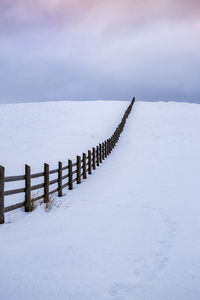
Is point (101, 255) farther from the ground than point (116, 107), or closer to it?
closer to it

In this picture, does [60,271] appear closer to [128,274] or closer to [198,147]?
[128,274]

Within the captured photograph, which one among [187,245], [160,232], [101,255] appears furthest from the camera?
[160,232]

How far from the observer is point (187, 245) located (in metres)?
6.38

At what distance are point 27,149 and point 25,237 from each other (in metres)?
20.3

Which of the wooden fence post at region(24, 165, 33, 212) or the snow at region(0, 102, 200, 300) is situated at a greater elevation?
the wooden fence post at region(24, 165, 33, 212)

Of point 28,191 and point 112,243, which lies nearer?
point 112,243

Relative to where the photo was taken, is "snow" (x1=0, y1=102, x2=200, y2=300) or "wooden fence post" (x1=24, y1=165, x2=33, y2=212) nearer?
"snow" (x1=0, y1=102, x2=200, y2=300)

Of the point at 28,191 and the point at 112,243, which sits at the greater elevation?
the point at 28,191

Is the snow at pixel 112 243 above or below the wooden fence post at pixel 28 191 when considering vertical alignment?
below

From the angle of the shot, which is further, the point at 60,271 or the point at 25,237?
the point at 25,237

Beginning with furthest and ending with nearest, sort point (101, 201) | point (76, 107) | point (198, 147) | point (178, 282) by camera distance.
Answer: point (76, 107), point (198, 147), point (101, 201), point (178, 282)

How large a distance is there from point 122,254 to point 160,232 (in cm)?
163

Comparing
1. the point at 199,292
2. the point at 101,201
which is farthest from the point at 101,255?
the point at 101,201

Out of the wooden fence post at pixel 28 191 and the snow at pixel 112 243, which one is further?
the wooden fence post at pixel 28 191
